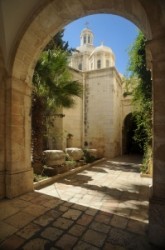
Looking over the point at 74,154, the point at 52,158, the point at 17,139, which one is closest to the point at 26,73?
the point at 17,139

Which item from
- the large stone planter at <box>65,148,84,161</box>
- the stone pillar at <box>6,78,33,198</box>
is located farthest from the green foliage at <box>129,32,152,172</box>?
the stone pillar at <box>6,78,33,198</box>

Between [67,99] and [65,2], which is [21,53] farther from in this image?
[67,99]

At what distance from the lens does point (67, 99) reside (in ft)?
21.9

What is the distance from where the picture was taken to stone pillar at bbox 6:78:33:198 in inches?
156

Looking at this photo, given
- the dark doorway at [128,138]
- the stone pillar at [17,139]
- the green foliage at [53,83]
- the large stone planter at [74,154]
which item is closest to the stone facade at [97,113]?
the dark doorway at [128,138]

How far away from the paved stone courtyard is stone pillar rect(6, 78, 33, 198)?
29cm

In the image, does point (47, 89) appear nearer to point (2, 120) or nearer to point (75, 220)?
point (2, 120)

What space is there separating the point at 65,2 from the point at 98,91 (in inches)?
416

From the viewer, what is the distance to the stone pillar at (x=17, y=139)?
3.97m

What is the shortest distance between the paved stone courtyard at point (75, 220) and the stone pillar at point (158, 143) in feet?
1.02

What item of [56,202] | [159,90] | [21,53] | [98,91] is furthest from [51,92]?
[98,91]

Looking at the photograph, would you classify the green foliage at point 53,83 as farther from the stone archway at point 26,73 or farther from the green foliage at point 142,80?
the green foliage at point 142,80

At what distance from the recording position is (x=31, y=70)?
4434 mm

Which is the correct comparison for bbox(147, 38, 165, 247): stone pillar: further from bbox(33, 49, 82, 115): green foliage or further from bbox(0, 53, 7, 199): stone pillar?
bbox(33, 49, 82, 115): green foliage
